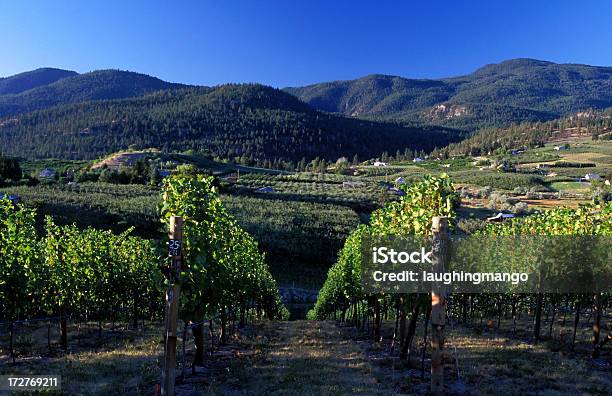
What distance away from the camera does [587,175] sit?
456ft

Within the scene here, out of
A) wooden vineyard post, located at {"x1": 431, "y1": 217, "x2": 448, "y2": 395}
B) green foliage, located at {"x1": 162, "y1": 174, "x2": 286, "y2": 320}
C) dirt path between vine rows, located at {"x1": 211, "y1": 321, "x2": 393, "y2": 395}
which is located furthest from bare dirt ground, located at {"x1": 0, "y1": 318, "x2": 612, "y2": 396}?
wooden vineyard post, located at {"x1": 431, "y1": 217, "x2": 448, "y2": 395}

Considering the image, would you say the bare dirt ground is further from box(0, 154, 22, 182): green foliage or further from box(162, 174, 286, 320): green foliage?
box(0, 154, 22, 182): green foliage

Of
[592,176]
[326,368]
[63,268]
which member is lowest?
[326,368]

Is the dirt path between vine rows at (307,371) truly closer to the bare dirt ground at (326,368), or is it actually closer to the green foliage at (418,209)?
the bare dirt ground at (326,368)

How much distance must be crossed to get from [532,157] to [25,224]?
20180 centimetres

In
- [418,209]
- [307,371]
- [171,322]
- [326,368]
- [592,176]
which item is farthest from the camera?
[592,176]

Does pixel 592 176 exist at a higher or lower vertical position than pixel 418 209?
higher

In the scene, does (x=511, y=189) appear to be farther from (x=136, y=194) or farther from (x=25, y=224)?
(x=25, y=224)

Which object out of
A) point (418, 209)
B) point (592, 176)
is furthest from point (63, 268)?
point (592, 176)

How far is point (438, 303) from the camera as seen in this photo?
11875 mm

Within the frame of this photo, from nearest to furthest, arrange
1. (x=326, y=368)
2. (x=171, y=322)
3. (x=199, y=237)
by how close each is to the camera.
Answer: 1. (x=171, y=322)
2. (x=199, y=237)
3. (x=326, y=368)

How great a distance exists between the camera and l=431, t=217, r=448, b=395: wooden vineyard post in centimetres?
1167

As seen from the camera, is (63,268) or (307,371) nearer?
(307,371)

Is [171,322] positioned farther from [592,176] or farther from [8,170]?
[592,176]
